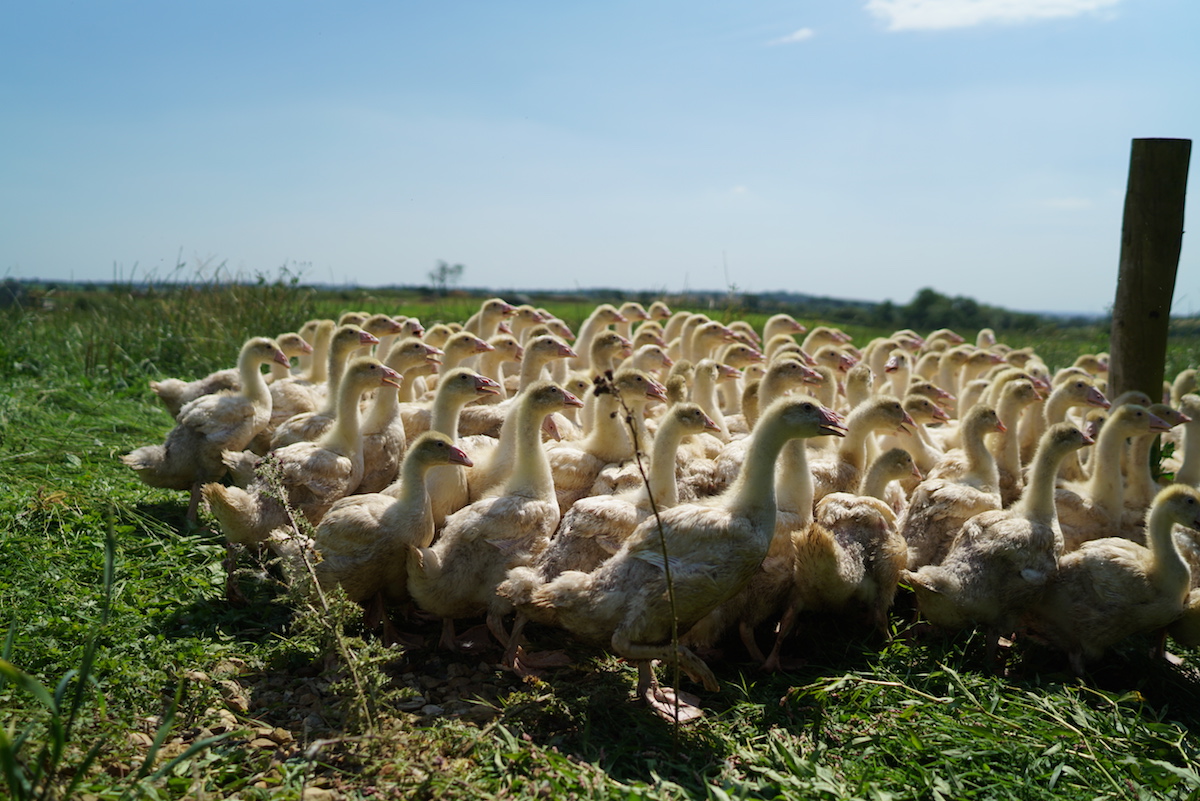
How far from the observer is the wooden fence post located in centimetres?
685

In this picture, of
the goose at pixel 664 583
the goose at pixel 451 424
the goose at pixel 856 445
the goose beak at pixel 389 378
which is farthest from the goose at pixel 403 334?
the goose at pixel 664 583

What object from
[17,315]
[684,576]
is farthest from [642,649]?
[17,315]

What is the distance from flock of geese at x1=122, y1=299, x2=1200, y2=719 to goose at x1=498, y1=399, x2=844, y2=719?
0.01m

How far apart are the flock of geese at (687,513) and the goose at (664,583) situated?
0.01 m

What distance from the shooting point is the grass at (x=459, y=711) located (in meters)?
3.59

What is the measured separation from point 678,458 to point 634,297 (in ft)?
46.4

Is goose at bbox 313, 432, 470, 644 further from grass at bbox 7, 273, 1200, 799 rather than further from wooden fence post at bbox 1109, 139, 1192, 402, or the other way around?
wooden fence post at bbox 1109, 139, 1192, 402

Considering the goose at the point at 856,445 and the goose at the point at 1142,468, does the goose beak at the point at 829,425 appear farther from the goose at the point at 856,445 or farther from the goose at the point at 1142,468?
the goose at the point at 1142,468

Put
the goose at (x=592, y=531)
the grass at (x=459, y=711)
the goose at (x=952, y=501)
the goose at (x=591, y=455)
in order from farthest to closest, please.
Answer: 1. the goose at (x=591, y=455)
2. the goose at (x=952, y=501)
3. the goose at (x=592, y=531)
4. the grass at (x=459, y=711)

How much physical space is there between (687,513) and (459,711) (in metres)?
1.60

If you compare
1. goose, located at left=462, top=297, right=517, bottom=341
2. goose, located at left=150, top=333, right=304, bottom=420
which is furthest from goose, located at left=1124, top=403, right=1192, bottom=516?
goose, located at left=150, top=333, right=304, bottom=420

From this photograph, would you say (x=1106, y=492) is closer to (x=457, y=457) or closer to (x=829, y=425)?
(x=829, y=425)

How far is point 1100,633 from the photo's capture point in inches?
190

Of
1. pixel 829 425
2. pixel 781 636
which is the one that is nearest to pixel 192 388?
pixel 781 636
